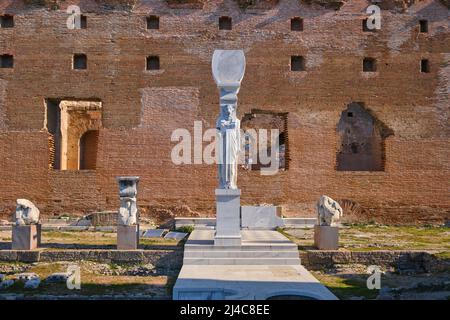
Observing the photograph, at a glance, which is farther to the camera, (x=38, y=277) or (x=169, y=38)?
(x=169, y=38)

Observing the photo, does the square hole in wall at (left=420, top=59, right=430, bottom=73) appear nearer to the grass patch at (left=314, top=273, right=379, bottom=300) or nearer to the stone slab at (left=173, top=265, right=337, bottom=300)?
the grass patch at (left=314, top=273, right=379, bottom=300)

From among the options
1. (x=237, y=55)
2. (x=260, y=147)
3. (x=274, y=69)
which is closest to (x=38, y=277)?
(x=237, y=55)

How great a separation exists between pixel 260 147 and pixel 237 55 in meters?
12.9

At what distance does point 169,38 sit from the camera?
18109 millimetres

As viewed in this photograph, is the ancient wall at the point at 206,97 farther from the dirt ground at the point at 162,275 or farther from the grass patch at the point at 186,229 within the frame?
the dirt ground at the point at 162,275

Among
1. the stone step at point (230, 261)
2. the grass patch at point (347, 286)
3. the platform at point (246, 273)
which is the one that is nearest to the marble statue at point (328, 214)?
the platform at point (246, 273)

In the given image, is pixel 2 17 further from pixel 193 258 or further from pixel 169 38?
pixel 193 258

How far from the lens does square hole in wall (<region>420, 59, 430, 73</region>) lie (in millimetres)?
18281

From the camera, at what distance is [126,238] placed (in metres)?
10.8

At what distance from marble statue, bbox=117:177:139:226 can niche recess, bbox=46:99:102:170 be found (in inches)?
365

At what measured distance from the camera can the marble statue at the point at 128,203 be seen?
10936 millimetres

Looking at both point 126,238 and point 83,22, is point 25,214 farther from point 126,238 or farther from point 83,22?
point 83,22

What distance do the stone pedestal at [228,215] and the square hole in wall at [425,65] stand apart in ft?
36.4

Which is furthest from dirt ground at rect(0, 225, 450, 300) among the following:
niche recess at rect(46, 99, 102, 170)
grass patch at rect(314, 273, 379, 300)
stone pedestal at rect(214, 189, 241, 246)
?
niche recess at rect(46, 99, 102, 170)
